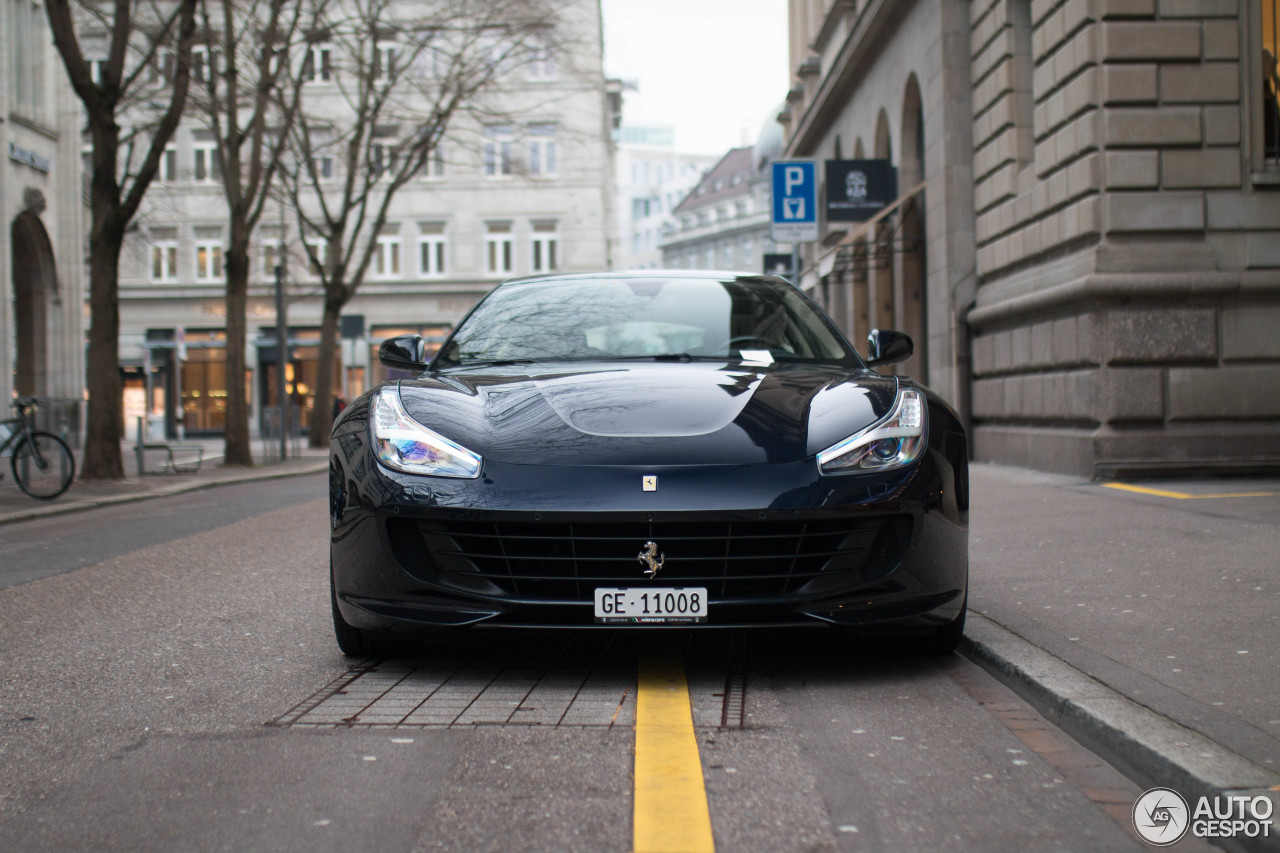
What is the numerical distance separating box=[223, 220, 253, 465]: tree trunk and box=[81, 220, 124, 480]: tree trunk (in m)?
4.73

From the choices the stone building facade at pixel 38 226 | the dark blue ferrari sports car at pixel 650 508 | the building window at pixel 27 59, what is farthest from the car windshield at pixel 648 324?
the building window at pixel 27 59

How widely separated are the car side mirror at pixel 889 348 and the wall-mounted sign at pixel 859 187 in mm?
16232

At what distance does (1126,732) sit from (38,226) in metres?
27.8

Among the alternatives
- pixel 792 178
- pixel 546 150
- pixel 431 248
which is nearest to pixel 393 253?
pixel 431 248

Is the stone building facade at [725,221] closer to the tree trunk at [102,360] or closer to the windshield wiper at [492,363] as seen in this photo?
the tree trunk at [102,360]

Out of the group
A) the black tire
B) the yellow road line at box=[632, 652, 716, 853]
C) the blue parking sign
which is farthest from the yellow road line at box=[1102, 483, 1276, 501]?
the black tire

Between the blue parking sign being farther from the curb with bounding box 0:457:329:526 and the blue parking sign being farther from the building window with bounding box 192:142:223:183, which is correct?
the building window with bounding box 192:142:223:183

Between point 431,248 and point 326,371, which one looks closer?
point 326,371

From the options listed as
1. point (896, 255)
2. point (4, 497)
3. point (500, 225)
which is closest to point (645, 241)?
point (500, 225)

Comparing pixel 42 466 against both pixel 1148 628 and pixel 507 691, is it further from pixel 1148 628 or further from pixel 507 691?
pixel 1148 628

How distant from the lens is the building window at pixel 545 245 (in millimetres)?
44594

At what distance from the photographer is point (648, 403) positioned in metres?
4.09

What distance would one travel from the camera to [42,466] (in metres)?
12.6

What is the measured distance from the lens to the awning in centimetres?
1892
